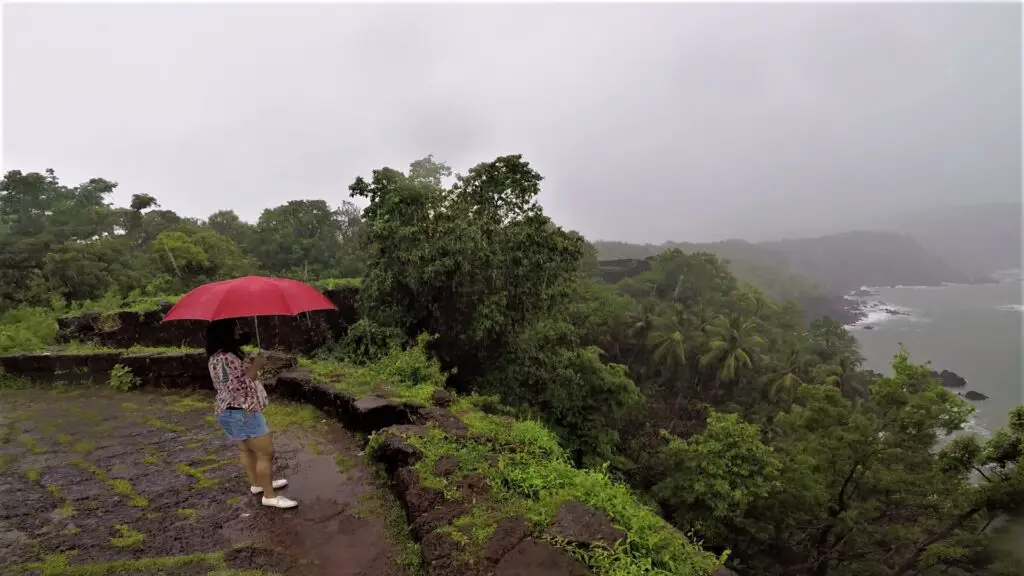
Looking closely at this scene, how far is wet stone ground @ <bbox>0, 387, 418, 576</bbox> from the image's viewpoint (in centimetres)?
314

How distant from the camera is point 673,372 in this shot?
1148 inches

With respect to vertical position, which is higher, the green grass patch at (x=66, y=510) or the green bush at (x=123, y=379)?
the green bush at (x=123, y=379)

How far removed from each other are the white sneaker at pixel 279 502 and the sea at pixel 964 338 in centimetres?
4881

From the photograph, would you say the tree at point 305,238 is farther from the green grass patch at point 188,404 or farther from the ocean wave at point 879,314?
the ocean wave at point 879,314

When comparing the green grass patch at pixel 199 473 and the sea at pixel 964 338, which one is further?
the sea at pixel 964 338

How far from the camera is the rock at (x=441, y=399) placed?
5410 millimetres

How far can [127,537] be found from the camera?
3363 mm

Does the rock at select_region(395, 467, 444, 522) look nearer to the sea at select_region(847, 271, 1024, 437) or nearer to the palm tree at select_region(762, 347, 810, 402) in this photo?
the palm tree at select_region(762, 347, 810, 402)

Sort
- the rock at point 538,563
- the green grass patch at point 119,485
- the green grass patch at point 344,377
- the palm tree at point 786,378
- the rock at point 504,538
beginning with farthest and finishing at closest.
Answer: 1. the palm tree at point 786,378
2. the green grass patch at point 344,377
3. the green grass patch at point 119,485
4. the rock at point 504,538
5. the rock at point 538,563

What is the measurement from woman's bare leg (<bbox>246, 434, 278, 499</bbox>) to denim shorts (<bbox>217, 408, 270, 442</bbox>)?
5 cm

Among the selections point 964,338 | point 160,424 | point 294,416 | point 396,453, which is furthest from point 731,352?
point 964,338

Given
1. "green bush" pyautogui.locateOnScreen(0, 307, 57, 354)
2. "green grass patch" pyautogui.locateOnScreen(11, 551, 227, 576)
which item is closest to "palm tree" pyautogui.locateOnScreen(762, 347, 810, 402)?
"green grass patch" pyautogui.locateOnScreen(11, 551, 227, 576)

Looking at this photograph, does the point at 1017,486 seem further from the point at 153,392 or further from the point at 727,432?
the point at 153,392

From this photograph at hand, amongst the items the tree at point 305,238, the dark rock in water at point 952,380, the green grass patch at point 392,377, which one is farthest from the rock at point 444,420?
the dark rock in water at point 952,380
